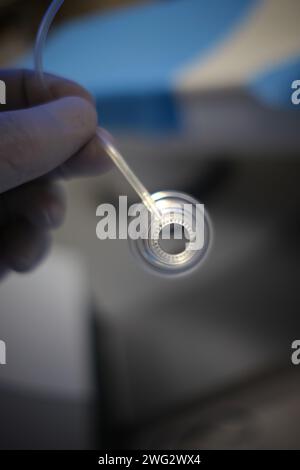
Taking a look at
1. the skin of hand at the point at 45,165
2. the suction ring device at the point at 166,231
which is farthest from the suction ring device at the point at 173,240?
the skin of hand at the point at 45,165

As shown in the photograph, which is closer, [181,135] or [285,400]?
[285,400]

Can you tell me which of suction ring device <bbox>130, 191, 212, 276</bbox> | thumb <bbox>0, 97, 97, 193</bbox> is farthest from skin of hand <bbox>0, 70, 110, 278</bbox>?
suction ring device <bbox>130, 191, 212, 276</bbox>

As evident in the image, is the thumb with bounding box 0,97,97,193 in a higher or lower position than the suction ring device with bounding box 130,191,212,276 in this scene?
higher

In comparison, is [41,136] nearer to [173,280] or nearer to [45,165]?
[45,165]

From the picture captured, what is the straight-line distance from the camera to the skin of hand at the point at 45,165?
2.03 feet

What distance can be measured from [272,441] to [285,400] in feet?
0.22

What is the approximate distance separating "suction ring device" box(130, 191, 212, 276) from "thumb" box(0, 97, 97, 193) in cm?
18

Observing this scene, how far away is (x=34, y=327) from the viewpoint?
693 mm

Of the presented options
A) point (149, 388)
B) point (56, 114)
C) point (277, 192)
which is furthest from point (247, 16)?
point (149, 388)

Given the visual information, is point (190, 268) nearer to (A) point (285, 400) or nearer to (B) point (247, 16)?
(A) point (285, 400)

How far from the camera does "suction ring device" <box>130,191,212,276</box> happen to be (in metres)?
0.70

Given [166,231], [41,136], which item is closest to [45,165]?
[41,136]

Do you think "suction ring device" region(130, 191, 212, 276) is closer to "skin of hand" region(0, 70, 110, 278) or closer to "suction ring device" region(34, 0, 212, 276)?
"suction ring device" region(34, 0, 212, 276)

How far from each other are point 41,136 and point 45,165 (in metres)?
0.05
